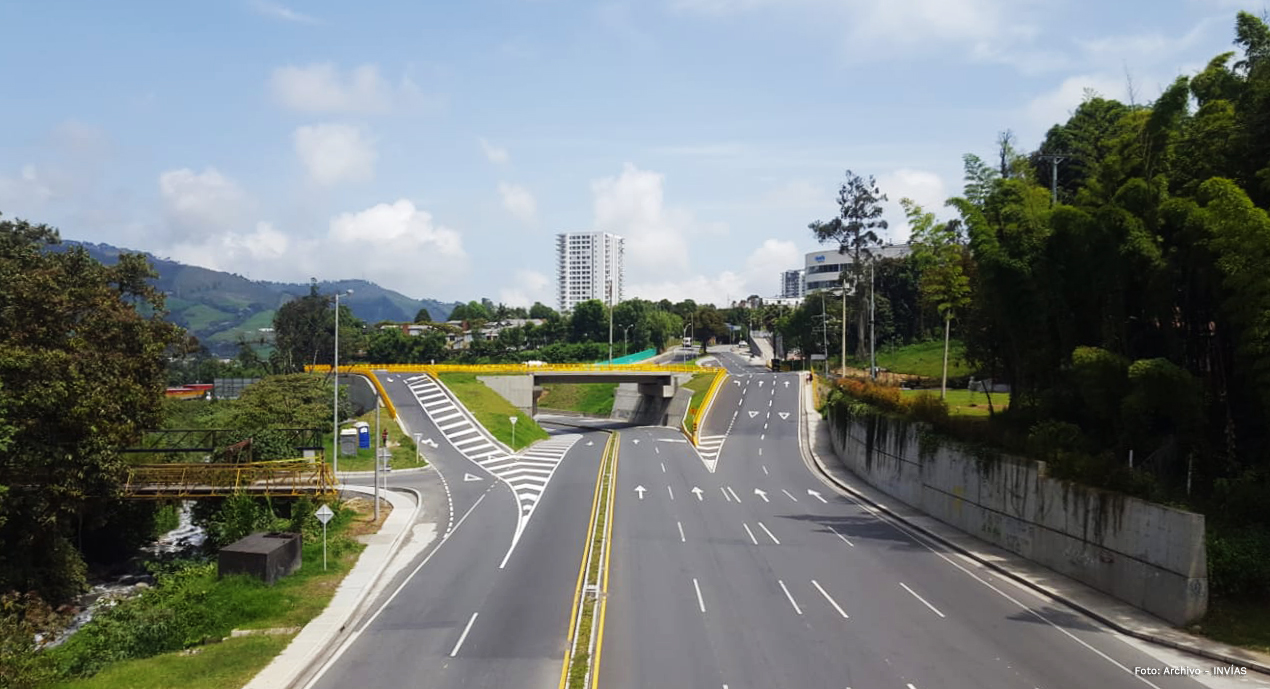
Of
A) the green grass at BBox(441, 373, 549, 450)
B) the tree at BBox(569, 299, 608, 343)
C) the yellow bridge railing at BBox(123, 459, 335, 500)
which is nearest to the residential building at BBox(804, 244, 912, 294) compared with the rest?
the tree at BBox(569, 299, 608, 343)

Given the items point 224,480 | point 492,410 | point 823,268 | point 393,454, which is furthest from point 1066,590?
point 823,268

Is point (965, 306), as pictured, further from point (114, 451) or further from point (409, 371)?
point (409, 371)

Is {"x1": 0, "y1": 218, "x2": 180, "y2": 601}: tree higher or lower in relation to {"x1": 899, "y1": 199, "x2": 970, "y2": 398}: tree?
lower

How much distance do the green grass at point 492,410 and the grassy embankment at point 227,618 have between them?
103 ft

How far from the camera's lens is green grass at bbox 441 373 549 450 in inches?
2480

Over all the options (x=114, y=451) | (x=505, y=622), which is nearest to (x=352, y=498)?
(x=114, y=451)

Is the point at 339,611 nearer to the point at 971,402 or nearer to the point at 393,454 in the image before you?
the point at 393,454

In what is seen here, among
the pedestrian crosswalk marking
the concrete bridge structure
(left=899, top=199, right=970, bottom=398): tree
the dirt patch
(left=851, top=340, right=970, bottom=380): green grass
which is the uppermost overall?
(left=899, top=199, right=970, bottom=398): tree

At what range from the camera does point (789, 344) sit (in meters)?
121

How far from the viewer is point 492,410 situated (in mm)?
70250

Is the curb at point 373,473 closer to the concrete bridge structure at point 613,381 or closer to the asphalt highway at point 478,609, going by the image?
the asphalt highway at point 478,609

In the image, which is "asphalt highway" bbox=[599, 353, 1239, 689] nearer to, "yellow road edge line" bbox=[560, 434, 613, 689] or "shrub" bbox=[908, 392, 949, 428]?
"yellow road edge line" bbox=[560, 434, 613, 689]

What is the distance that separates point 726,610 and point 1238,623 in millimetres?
11724

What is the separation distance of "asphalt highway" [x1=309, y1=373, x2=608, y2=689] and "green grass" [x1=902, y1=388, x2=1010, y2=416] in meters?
23.1
